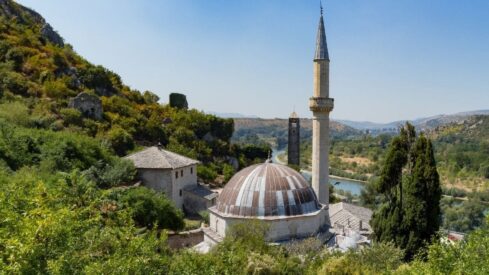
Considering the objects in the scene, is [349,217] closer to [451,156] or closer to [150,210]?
[150,210]

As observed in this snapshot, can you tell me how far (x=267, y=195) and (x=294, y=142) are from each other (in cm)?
3659

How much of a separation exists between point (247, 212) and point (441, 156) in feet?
330

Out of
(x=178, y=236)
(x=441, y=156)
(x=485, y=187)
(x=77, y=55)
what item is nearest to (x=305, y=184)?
(x=178, y=236)

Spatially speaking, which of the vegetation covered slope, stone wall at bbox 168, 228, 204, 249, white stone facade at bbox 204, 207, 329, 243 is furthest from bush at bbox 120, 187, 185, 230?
the vegetation covered slope

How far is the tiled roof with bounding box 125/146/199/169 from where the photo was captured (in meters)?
26.8

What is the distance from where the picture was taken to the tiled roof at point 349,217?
25814 millimetres

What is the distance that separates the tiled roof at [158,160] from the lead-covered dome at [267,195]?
9.05 metres

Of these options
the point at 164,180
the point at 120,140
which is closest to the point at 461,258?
the point at 164,180

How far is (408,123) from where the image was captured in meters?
21.7

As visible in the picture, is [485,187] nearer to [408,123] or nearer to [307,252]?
[408,123]

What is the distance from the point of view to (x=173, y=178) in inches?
1053

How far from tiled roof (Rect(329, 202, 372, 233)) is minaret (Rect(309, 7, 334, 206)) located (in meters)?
3.35

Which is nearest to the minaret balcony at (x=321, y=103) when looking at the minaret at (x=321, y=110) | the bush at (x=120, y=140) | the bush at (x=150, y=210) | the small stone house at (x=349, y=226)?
the minaret at (x=321, y=110)

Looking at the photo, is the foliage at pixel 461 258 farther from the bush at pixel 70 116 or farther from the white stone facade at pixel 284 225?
the bush at pixel 70 116
